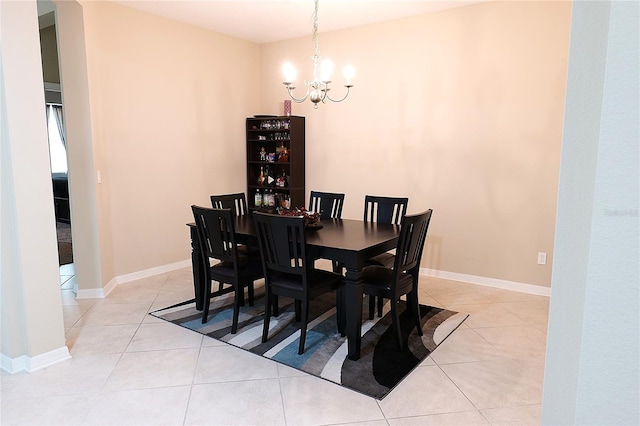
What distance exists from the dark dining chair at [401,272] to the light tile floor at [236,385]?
414 mm

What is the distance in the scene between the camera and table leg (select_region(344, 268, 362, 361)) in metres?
2.67

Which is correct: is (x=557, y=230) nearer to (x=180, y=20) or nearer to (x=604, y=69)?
(x=604, y=69)

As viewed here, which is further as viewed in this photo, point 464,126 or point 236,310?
point 464,126

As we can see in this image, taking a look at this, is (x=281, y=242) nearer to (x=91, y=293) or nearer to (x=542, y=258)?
(x=91, y=293)

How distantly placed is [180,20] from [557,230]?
4843 mm

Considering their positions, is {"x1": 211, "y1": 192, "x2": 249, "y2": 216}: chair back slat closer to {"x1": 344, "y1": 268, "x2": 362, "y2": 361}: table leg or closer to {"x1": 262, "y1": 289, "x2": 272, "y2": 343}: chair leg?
{"x1": 262, "y1": 289, "x2": 272, "y2": 343}: chair leg

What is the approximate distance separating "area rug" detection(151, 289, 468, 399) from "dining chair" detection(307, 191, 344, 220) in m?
0.81

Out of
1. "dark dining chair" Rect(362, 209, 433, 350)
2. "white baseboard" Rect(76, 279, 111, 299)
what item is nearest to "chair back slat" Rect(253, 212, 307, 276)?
"dark dining chair" Rect(362, 209, 433, 350)

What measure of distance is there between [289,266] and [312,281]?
205 millimetres

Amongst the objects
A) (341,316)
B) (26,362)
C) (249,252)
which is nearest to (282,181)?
(249,252)

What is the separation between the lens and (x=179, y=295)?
13.2 feet

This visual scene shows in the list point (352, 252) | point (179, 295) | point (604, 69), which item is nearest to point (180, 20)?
point (179, 295)

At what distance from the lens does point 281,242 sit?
275cm

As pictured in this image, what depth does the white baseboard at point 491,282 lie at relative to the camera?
407 centimetres
